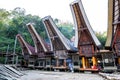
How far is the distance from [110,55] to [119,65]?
1.15 metres

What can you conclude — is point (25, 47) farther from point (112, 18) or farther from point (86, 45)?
point (112, 18)

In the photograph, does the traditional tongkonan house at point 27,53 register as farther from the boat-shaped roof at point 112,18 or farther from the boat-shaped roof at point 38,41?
the boat-shaped roof at point 112,18

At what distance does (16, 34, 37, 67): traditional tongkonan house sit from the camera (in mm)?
23977

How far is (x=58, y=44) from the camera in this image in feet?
63.5

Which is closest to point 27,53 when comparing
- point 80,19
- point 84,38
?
point 84,38

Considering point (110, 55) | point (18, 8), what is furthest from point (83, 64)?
point (18, 8)

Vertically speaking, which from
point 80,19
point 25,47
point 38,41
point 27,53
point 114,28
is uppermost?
point 80,19

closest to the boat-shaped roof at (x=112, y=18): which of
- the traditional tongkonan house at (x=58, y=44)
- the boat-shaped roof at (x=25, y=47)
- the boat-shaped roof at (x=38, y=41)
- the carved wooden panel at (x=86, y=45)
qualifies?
the carved wooden panel at (x=86, y=45)

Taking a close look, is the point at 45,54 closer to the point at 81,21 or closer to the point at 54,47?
the point at 54,47

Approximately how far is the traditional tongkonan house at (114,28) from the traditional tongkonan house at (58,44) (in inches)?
213

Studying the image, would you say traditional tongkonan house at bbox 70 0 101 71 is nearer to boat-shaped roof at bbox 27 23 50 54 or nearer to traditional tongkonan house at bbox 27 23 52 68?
traditional tongkonan house at bbox 27 23 52 68

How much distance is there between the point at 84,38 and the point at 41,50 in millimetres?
7725

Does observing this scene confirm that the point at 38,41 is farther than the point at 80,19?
Yes

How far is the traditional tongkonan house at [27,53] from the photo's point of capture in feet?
78.7
